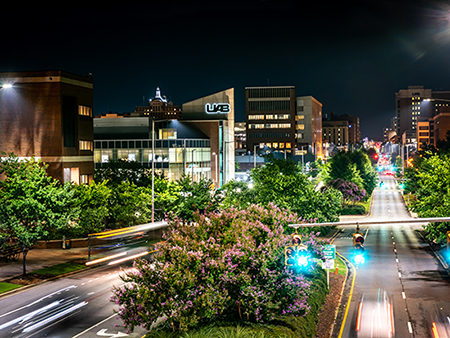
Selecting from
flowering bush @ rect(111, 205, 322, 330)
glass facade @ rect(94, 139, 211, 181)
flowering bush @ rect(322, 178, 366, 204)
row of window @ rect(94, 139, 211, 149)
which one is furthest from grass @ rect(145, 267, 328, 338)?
row of window @ rect(94, 139, 211, 149)

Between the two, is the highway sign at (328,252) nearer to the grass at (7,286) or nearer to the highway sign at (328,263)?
the highway sign at (328,263)

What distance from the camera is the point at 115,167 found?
64.4m

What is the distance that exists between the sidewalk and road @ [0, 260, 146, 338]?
4.57 metres

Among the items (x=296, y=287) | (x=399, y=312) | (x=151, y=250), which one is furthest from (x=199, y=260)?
(x=151, y=250)

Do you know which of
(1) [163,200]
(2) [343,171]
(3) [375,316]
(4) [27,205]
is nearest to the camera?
(3) [375,316]

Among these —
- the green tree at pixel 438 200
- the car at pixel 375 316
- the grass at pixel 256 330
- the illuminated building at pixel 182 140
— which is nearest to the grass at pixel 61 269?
the grass at pixel 256 330

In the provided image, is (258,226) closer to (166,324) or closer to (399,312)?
(166,324)

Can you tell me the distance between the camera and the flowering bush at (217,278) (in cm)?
2008

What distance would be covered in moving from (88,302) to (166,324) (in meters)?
9.22

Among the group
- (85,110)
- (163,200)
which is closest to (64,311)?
(163,200)

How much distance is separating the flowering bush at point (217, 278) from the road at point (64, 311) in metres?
4.23

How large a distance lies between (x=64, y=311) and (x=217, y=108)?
84540 mm

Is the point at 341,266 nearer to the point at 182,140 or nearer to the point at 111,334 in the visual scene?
the point at 111,334

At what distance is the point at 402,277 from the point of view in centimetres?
3922
